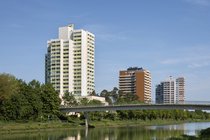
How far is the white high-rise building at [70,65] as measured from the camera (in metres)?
187

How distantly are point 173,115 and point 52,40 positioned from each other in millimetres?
67021

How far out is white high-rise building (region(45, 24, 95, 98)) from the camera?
187 metres

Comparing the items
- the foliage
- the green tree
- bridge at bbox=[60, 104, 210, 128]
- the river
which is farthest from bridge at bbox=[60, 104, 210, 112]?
the green tree

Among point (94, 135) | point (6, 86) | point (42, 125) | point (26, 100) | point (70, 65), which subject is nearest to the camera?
point (94, 135)

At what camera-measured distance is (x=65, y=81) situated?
7382 inches

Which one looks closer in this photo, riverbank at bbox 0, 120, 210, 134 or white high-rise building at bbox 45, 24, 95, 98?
riverbank at bbox 0, 120, 210, 134

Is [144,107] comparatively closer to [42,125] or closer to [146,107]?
[146,107]

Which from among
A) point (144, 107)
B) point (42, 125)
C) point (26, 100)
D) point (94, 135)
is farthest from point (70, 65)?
point (94, 135)

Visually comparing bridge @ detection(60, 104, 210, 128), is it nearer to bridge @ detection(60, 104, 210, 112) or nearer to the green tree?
bridge @ detection(60, 104, 210, 112)

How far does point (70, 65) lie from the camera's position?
615ft

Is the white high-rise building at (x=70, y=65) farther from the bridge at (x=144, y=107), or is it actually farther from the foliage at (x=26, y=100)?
the foliage at (x=26, y=100)

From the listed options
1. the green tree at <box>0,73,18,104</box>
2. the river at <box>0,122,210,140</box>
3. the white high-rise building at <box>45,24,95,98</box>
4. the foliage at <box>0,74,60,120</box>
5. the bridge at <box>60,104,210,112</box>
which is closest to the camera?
the river at <box>0,122,210,140</box>

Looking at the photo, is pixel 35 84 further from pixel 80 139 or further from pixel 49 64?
pixel 49 64

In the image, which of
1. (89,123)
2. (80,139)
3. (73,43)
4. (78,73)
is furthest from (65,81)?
(80,139)
